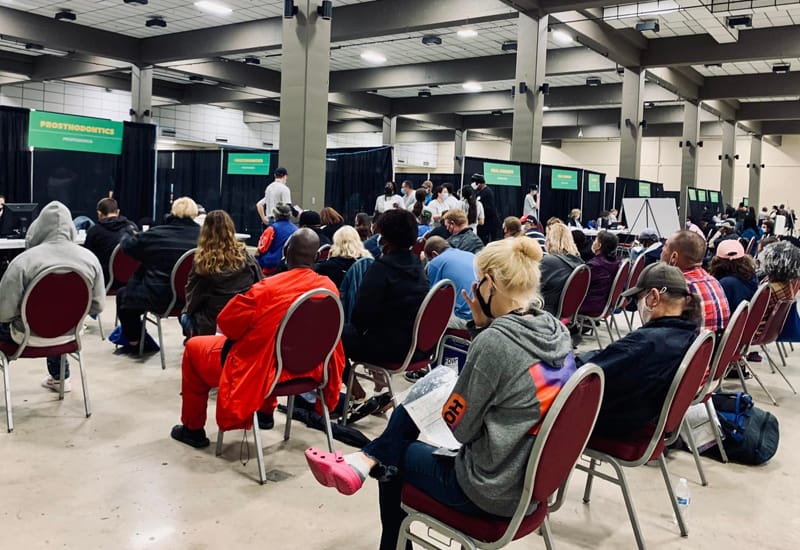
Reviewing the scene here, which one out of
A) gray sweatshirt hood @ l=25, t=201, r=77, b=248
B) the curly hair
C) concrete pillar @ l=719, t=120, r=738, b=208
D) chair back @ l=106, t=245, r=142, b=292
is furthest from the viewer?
concrete pillar @ l=719, t=120, r=738, b=208

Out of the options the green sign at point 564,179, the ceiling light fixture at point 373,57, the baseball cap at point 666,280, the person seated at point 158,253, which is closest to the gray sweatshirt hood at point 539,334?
the baseball cap at point 666,280

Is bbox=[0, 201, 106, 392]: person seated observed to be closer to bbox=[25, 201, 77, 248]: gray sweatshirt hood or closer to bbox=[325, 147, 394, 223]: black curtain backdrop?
bbox=[25, 201, 77, 248]: gray sweatshirt hood

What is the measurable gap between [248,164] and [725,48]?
916 cm

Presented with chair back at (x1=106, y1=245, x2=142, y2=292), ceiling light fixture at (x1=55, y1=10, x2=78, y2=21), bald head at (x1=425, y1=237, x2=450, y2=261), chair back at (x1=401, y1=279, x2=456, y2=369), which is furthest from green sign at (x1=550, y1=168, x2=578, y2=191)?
ceiling light fixture at (x1=55, y1=10, x2=78, y2=21)

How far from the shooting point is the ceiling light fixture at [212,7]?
11142 millimetres

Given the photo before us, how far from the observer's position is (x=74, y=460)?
9.73ft

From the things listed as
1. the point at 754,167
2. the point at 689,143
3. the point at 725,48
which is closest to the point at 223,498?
the point at 725,48

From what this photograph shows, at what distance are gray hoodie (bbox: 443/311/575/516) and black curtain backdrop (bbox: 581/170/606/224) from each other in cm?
1170

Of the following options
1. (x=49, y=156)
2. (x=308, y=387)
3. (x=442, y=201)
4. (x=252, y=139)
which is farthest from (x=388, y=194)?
(x=252, y=139)

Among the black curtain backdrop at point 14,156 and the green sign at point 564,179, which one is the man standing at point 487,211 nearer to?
the green sign at point 564,179

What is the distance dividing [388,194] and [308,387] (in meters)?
6.76

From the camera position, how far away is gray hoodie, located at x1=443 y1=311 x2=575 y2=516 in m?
1.64

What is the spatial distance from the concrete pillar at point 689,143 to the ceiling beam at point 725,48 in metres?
4.27

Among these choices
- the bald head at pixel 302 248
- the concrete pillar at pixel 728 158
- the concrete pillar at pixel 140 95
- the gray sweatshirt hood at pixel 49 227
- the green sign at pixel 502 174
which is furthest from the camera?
the concrete pillar at pixel 728 158
